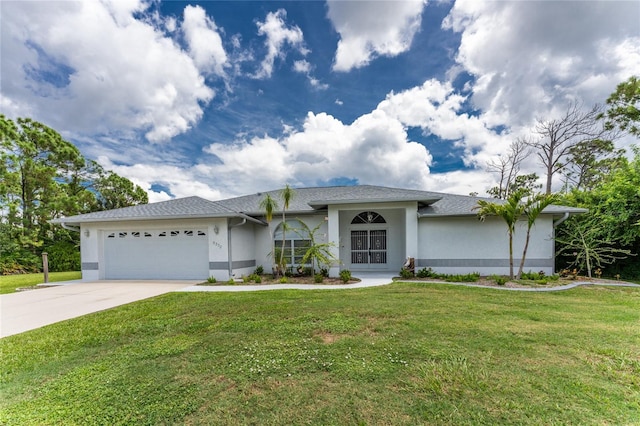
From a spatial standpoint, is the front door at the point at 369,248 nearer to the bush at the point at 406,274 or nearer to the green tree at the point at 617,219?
the bush at the point at 406,274

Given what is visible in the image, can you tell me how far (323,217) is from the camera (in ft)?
42.2

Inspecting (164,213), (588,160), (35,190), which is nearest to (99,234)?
(164,213)

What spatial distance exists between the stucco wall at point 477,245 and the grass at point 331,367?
4987 millimetres

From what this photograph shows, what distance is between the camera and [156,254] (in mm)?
12148

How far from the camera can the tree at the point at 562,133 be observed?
18094 mm

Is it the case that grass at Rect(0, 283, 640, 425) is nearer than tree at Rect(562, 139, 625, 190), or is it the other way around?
grass at Rect(0, 283, 640, 425)

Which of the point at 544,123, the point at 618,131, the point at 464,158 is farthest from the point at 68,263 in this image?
the point at 618,131

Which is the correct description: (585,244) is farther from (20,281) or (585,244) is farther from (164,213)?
(20,281)

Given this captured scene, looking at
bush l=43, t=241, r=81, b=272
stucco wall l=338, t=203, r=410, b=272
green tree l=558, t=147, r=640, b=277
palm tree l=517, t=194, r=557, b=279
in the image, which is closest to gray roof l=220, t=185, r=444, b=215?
stucco wall l=338, t=203, r=410, b=272

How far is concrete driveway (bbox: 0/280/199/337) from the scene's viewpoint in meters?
6.10

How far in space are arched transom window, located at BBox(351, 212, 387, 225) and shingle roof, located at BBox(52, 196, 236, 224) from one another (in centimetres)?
649

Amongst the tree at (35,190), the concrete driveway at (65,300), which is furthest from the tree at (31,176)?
the concrete driveway at (65,300)

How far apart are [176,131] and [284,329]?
43.4 feet

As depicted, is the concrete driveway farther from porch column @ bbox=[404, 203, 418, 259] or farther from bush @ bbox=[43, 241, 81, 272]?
porch column @ bbox=[404, 203, 418, 259]
